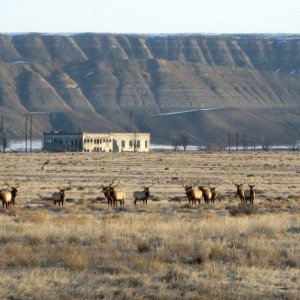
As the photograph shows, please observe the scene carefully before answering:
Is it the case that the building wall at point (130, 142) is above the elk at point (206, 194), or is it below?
above

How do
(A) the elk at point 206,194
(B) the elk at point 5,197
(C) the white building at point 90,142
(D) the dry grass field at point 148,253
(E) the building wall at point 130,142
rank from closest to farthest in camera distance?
1. (D) the dry grass field at point 148,253
2. (B) the elk at point 5,197
3. (A) the elk at point 206,194
4. (C) the white building at point 90,142
5. (E) the building wall at point 130,142

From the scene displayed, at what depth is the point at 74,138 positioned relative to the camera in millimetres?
173125

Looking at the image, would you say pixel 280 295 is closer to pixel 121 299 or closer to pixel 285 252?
pixel 121 299

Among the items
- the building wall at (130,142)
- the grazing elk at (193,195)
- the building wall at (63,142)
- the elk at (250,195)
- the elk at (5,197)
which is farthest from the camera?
the building wall at (130,142)

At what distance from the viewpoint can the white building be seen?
563 feet

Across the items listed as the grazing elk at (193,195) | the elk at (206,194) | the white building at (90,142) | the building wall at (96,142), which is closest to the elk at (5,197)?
the grazing elk at (193,195)

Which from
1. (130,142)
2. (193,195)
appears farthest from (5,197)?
(130,142)

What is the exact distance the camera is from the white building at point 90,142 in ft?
563

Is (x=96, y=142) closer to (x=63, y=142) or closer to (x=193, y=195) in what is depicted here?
(x=63, y=142)

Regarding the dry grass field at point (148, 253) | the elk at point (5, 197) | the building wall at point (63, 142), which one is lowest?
the dry grass field at point (148, 253)

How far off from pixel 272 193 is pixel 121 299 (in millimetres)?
32464

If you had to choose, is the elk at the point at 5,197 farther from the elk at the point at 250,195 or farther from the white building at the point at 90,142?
the white building at the point at 90,142

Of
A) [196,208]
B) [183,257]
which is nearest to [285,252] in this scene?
[183,257]

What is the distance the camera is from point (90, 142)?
174m
